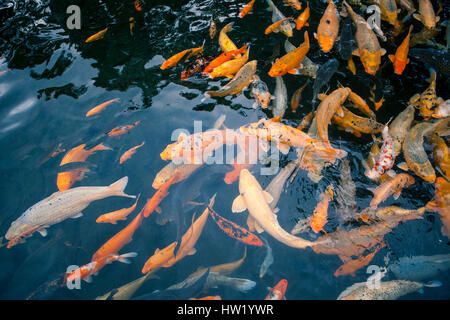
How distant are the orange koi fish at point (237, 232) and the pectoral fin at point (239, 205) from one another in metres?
0.20

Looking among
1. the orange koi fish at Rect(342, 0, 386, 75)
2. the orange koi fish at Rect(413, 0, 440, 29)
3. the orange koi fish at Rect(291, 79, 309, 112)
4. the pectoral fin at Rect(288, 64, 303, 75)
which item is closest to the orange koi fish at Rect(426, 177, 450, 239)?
the orange koi fish at Rect(342, 0, 386, 75)

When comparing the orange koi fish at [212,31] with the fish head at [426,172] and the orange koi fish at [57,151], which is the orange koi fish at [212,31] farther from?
the fish head at [426,172]

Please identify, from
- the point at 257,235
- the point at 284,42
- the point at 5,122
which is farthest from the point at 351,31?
the point at 5,122

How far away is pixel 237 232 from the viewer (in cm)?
340

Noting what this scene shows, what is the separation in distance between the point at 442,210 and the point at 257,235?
2349 millimetres

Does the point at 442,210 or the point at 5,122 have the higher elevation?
the point at 5,122

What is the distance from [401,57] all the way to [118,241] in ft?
17.3

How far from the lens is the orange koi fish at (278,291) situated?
3027mm

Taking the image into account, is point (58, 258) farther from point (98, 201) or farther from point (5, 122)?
point (5, 122)

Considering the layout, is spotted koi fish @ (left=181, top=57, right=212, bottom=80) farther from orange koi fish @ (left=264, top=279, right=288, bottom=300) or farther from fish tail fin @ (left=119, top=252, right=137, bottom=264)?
orange koi fish @ (left=264, top=279, right=288, bottom=300)

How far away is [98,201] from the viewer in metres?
3.83

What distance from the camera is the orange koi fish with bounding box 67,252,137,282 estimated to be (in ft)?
10.3

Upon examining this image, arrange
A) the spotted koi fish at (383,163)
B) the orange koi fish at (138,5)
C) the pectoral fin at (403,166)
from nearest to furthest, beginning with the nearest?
the spotted koi fish at (383,163), the pectoral fin at (403,166), the orange koi fish at (138,5)

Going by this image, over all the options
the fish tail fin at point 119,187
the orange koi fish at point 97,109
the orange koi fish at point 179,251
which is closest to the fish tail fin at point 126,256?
the orange koi fish at point 179,251
